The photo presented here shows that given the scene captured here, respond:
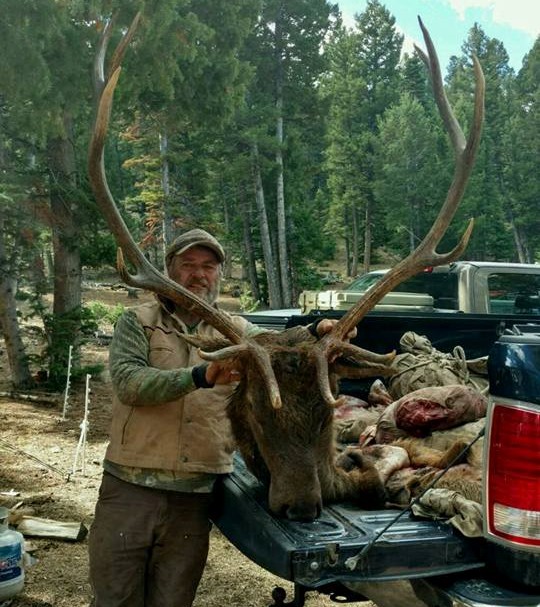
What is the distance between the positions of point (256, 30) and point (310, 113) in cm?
444

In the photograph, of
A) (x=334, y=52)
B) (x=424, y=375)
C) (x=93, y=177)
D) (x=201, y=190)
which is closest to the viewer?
(x=93, y=177)

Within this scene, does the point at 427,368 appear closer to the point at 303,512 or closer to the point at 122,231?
the point at 303,512

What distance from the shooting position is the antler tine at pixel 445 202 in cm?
361

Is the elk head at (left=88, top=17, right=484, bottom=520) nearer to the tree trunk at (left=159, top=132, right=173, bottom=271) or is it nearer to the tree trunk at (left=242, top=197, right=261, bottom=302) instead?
the tree trunk at (left=159, top=132, right=173, bottom=271)

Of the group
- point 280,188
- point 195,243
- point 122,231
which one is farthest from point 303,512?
point 280,188

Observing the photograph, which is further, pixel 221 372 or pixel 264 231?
pixel 264 231

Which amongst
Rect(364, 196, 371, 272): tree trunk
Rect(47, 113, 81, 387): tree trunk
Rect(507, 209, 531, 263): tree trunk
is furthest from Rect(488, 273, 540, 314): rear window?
Rect(364, 196, 371, 272): tree trunk

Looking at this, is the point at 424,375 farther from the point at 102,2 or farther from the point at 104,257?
the point at 104,257

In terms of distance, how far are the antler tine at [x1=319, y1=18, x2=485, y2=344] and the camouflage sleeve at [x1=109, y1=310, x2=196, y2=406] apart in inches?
32.8

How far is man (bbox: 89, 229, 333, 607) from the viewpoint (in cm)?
361

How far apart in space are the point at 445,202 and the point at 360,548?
1829 mm

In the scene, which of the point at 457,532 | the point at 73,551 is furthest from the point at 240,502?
the point at 73,551

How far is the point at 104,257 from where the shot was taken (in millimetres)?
13539

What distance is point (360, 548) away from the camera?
2701mm
